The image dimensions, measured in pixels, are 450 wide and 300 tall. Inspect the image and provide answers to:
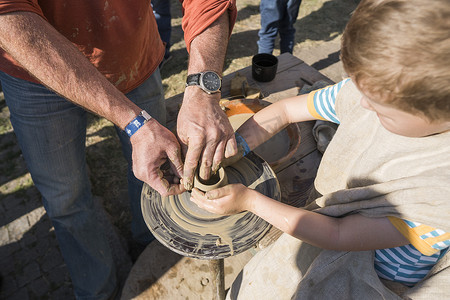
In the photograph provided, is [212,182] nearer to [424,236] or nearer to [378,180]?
[378,180]

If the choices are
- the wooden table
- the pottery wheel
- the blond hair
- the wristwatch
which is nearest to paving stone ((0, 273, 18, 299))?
the wooden table

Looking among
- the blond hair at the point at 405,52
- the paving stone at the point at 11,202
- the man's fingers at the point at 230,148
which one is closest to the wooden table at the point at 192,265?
the man's fingers at the point at 230,148

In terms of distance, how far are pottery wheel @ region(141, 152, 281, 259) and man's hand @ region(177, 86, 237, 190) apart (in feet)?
0.50

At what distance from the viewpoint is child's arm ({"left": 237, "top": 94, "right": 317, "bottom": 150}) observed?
1.70 m

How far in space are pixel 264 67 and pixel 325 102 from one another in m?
1.23

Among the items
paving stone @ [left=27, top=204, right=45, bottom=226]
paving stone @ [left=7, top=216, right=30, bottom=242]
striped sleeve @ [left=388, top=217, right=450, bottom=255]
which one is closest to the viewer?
striped sleeve @ [left=388, top=217, right=450, bottom=255]

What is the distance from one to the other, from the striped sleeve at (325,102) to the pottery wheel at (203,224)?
16.1 inches

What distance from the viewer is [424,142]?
109 cm

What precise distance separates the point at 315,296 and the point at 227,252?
40 cm

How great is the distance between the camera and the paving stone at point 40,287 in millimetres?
2310

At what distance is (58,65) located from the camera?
1.25 meters

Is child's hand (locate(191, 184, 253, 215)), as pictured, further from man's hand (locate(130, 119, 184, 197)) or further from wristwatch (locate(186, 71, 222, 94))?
wristwatch (locate(186, 71, 222, 94))

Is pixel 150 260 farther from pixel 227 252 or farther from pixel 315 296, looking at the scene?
pixel 315 296

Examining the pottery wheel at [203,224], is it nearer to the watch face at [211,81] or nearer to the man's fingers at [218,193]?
the man's fingers at [218,193]
